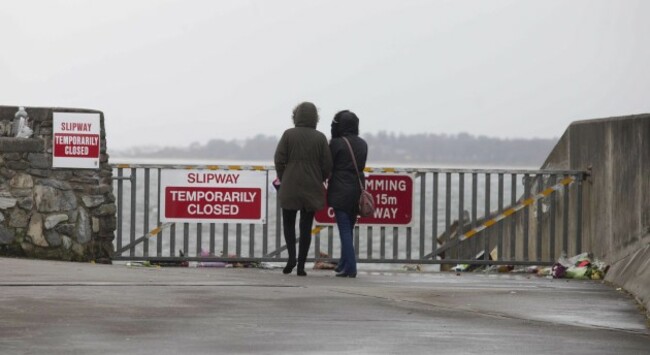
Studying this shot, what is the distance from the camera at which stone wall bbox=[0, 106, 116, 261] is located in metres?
15.2

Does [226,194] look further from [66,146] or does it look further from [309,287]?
[309,287]

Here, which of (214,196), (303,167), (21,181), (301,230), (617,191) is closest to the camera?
(303,167)

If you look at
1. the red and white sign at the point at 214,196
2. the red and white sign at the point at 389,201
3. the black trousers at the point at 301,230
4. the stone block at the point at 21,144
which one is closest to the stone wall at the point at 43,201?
the stone block at the point at 21,144

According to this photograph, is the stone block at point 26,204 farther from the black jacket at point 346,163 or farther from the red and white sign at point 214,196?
the black jacket at point 346,163

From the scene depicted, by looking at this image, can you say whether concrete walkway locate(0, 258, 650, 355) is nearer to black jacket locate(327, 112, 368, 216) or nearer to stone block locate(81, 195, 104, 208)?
black jacket locate(327, 112, 368, 216)

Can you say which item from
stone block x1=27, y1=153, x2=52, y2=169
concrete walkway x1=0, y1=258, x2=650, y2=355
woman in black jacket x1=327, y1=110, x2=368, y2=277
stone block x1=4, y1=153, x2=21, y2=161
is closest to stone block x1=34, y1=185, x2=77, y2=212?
stone block x1=27, y1=153, x2=52, y2=169

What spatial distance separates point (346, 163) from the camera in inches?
567

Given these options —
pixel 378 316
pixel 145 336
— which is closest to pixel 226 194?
pixel 378 316

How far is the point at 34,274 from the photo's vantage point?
12.6m

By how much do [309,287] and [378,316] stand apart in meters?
2.59

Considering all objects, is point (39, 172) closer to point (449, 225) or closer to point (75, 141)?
point (75, 141)

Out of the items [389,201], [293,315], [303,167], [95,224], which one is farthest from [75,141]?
[293,315]

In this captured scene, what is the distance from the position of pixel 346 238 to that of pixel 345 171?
0.67m

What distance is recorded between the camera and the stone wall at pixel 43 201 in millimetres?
15234
